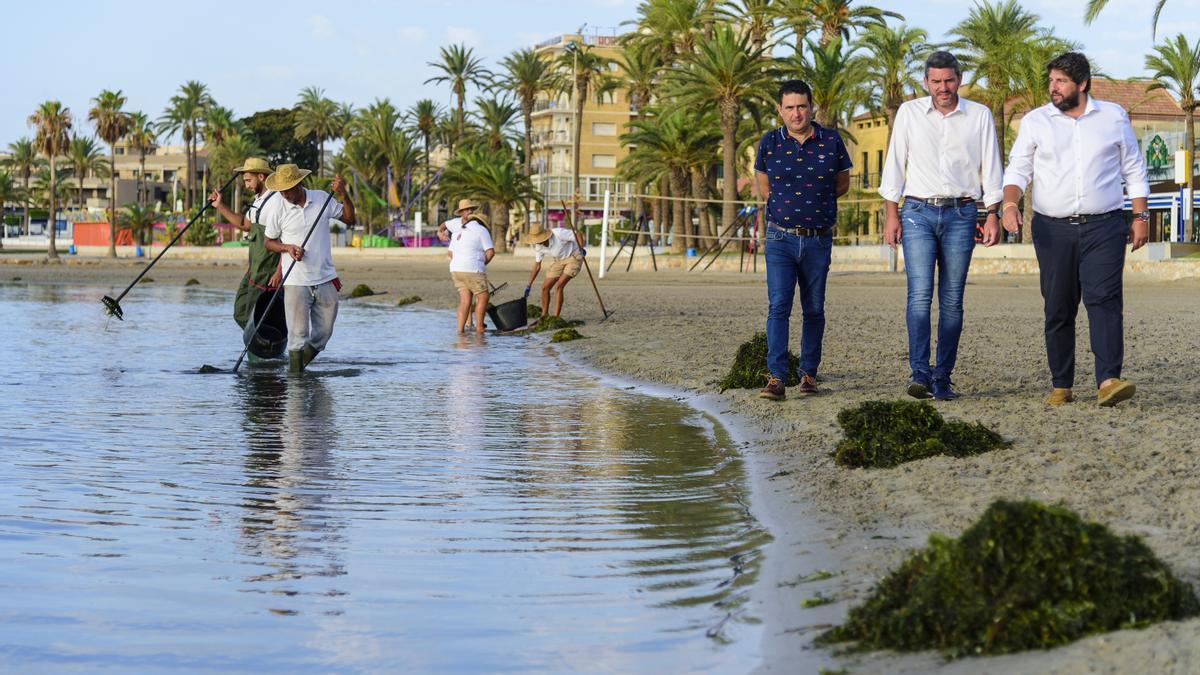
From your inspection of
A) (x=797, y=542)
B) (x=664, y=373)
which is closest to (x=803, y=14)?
(x=664, y=373)

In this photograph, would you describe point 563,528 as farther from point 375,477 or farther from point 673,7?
point 673,7

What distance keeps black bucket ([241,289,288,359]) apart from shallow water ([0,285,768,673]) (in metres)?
1.62

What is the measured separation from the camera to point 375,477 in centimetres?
697

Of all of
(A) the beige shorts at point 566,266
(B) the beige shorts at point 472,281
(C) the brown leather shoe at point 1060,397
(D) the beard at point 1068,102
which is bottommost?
(C) the brown leather shoe at point 1060,397

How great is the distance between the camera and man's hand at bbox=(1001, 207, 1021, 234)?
7.68 m

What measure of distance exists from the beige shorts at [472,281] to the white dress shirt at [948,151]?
9101 millimetres

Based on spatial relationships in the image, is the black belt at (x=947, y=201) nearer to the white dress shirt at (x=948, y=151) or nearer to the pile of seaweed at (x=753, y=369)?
the white dress shirt at (x=948, y=151)

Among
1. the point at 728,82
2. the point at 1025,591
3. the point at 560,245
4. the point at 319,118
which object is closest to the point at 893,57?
the point at 728,82

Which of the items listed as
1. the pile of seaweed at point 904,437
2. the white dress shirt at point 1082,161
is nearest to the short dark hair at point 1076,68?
the white dress shirt at point 1082,161

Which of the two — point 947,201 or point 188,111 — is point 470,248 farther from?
point 188,111

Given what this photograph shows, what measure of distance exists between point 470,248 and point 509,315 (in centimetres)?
102

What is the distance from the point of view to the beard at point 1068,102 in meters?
7.79

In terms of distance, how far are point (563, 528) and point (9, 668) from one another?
2309 mm

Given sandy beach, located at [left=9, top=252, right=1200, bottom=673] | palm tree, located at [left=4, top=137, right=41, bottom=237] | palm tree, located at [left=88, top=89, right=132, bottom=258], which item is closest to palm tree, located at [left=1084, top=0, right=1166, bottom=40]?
sandy beach, located at [left=9, top=252, right=1200, bottom=673]
